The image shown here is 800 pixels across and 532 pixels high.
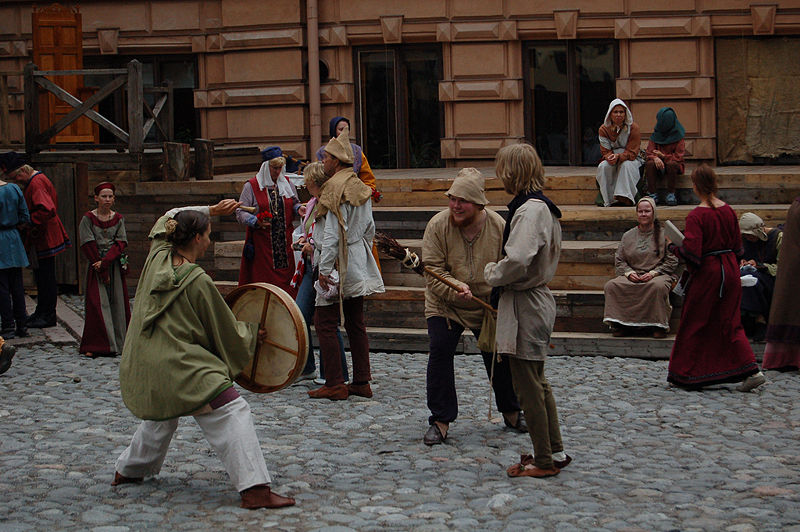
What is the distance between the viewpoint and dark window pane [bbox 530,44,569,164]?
16.5 m

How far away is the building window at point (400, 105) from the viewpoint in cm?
1706

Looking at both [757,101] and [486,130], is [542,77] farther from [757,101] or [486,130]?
[757,101]

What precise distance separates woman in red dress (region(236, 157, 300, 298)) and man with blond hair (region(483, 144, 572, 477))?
12.9ft

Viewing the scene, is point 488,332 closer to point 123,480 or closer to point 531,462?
point 531,462

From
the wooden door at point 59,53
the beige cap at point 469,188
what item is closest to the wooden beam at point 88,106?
the wooden door at point 59,53

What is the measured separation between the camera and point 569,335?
1058 cm

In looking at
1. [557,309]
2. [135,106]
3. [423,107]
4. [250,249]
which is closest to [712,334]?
[557,309]

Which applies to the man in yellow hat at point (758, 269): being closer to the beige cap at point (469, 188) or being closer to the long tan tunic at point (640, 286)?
the long tan tunic at point (640, 286)

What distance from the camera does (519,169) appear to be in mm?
6406

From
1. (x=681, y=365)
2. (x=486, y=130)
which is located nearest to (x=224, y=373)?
(x=681, y=365)

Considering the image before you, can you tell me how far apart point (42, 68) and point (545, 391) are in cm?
1227

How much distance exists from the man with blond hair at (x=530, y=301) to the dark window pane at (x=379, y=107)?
35.9 feet

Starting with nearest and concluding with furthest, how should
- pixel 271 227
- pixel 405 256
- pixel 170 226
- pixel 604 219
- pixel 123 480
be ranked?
pixel 170 226 < pixel 123 480 < pixel 405 256 < pixel 271 227 < pixel 604 219

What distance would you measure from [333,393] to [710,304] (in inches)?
113
